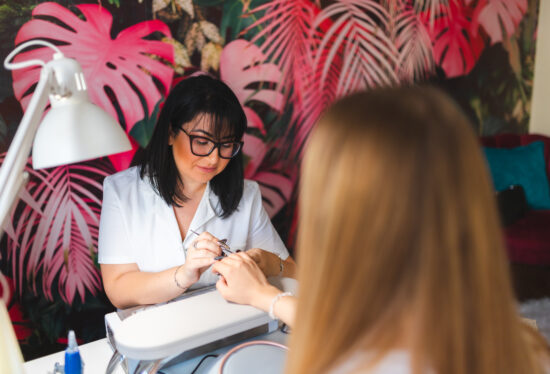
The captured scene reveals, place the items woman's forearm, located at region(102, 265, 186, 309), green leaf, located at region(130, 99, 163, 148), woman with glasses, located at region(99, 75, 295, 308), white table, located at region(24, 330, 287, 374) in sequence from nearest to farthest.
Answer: white table, located at region(24, 330, 287, 374) < woman's forearm, located at region(102, 265, 186, 309) < woman with glasses, located at region(99, 75, 295, 308) < green leaf, located at region(130, 99, 163, 148)

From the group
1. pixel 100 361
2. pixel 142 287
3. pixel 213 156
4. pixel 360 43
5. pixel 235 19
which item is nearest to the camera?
pixel 100 361

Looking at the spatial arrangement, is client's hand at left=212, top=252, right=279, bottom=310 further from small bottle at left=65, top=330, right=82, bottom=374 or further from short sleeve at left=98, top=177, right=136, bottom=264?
short sleeve at left=98, top=177, right=136, bottom=264

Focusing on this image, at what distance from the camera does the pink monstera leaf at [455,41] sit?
2984 millimetres

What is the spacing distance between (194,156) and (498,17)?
2.88m

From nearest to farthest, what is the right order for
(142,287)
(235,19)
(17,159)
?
(17,159) < (142,287) < (235,19)

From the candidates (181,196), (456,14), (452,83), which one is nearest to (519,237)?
(452,83)

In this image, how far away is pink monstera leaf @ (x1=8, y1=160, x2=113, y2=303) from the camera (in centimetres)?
185

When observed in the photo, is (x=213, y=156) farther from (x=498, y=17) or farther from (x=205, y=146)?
(x=498, y=17)

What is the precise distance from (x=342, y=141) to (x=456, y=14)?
118 inches

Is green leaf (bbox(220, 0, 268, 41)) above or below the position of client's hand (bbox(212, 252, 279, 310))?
above

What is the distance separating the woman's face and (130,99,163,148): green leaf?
459 mm

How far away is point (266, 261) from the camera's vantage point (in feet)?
4.93

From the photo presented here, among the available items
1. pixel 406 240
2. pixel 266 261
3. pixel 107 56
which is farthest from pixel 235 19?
pixel 406 240

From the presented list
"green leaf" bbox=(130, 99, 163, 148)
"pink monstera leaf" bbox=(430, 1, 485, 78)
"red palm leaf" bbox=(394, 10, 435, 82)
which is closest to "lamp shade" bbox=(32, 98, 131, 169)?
"green leaf" bbox=(130, 99, 163, 148)
